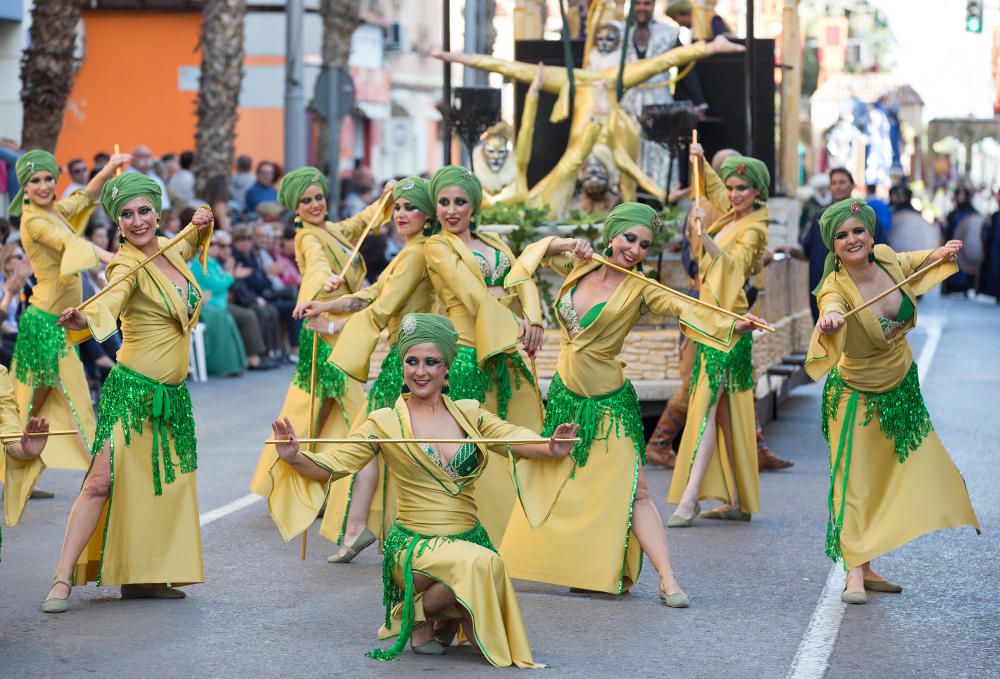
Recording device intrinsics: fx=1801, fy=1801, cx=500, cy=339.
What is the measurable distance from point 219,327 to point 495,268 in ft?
32.5

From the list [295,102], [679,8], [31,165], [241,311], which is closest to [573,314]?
[31,165]

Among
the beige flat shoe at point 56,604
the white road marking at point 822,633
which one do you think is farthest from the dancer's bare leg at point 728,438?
the beige flat shoe at point 56,604

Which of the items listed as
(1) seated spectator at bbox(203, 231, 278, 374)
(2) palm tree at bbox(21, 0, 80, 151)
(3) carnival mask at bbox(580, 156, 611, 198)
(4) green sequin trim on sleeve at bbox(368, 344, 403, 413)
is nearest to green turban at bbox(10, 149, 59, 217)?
(4) green sequin trim on sleeve at bbox(368, 344, 403, 413)

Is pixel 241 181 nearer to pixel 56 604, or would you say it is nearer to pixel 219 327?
pixel 219 327

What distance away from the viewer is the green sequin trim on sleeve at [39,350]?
1066 centimetres

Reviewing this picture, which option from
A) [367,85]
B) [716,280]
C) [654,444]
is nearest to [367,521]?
[716,280]

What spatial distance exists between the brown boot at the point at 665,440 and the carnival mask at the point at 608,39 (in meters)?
4.15

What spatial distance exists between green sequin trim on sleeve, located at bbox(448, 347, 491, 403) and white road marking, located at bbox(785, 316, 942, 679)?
1858mm

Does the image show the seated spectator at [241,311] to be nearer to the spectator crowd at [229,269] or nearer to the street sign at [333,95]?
the spectator crowd at [229,269]

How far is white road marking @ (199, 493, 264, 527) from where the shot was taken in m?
10.0

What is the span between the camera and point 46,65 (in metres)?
20.0

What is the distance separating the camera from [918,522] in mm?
7762

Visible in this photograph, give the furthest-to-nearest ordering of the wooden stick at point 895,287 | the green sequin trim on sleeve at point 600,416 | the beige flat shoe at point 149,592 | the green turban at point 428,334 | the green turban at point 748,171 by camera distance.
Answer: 1. the green turban at point 748,171
2. the green sequin trim on sleeve at point 600,416
3. the beige flat shoe at point 149,592
4. the wooden stick at point 895,287
5. the green turban at point 428,334

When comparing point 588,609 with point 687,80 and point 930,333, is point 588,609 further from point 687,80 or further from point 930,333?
point 930,333
